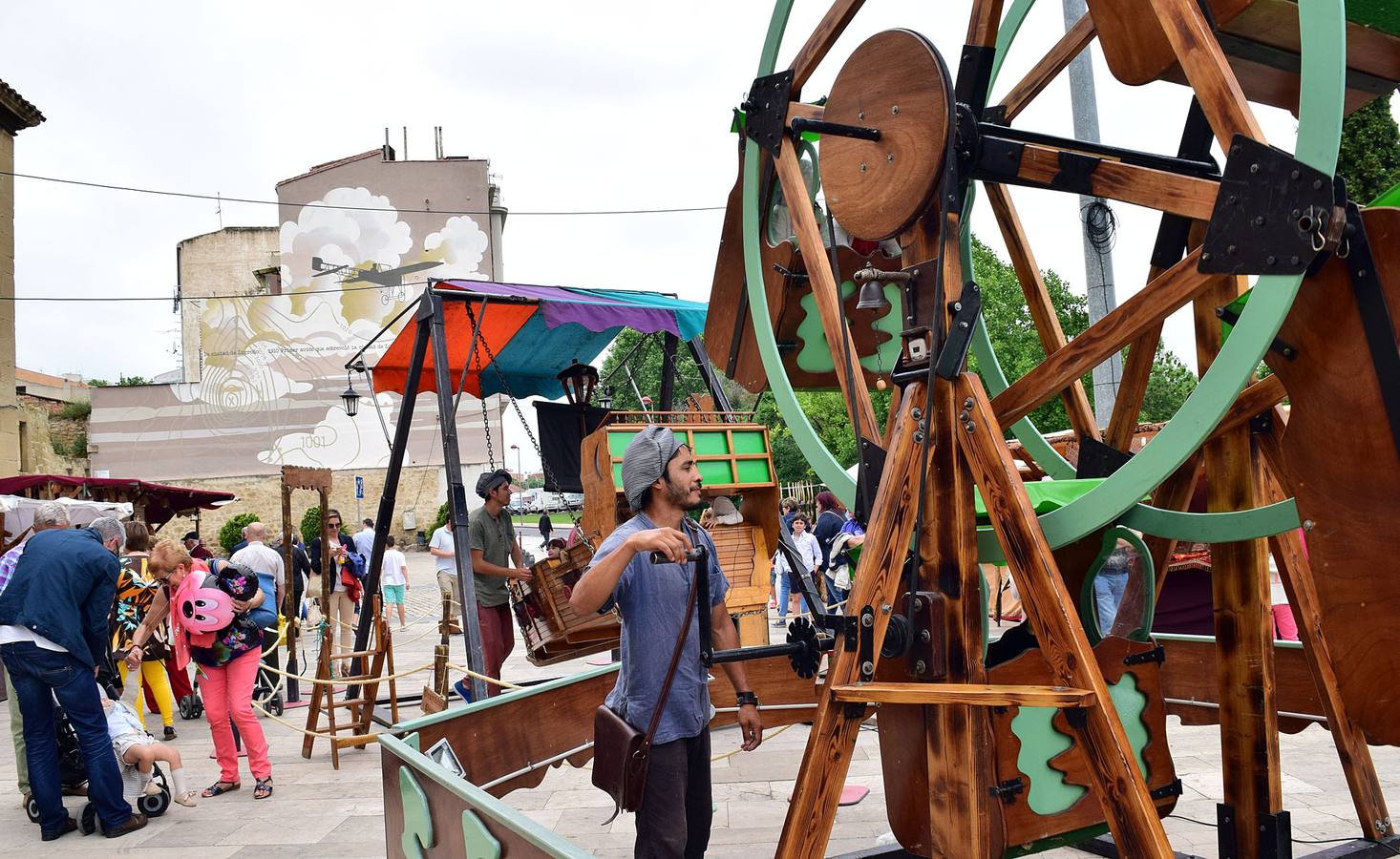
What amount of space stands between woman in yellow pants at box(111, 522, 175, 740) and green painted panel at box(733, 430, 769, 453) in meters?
4.64

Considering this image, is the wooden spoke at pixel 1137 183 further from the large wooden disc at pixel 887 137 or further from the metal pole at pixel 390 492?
the metal pole at pixel 390 492

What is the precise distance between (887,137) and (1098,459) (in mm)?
1443

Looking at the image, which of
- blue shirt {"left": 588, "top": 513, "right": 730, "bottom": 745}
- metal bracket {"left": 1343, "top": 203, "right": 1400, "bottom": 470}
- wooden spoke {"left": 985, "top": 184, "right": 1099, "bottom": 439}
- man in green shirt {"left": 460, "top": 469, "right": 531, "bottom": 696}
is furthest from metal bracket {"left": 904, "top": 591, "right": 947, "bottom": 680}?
man in green shirt {"left": 460, "top": 469, "right": 531, "bottom": 696}

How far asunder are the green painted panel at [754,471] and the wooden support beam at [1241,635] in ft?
15.5

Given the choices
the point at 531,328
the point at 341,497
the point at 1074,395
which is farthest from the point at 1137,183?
the point at 341,497

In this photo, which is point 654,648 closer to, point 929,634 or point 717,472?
point 929,634

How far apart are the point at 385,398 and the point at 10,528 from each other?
999 inches

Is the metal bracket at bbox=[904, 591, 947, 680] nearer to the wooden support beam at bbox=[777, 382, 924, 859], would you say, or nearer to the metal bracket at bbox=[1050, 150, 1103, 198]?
the wooden support beam at bbox=[777, 382, 924, 859]

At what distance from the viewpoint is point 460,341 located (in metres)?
10.0

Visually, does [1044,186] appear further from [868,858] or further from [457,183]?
[457,183]

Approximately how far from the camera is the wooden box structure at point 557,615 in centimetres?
734

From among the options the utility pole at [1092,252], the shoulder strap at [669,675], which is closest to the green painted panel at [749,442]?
the utility pole at [1092,252]

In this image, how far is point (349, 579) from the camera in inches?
512

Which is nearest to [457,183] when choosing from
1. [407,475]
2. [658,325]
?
[407,475]
